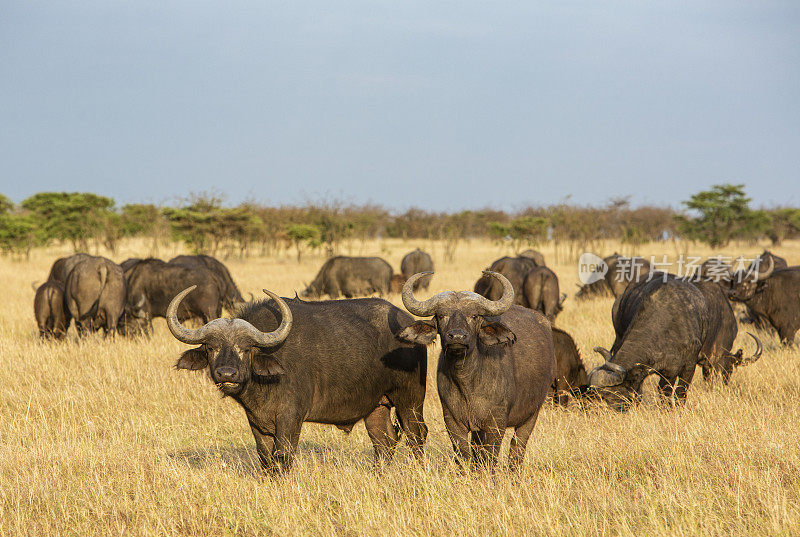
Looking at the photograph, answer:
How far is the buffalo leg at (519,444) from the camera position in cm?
538

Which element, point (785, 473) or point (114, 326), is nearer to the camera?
point (785, 473)

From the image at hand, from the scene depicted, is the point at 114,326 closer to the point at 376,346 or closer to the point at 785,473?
the point at 376,346

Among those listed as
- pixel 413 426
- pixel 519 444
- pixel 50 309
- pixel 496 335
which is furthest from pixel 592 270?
pixel 496 335

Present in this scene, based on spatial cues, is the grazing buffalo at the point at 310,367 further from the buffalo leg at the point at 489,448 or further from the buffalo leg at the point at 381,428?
the buffalo leg at the point at 489,448

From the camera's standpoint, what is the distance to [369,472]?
5.27 metres

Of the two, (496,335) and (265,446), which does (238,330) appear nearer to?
(265,446)

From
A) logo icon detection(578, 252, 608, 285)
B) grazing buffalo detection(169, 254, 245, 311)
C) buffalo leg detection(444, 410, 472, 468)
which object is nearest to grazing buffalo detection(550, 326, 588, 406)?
buffalo leg detection(444, 410, 472, 468)

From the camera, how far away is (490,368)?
4926 mm

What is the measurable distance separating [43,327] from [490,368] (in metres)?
9.34

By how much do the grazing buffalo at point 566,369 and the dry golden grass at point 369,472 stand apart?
0.32 meters

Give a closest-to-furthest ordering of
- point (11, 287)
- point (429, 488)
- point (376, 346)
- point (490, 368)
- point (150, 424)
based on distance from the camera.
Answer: point (429, 488)
point (490, 368)
point (376, 346)
point (150, 424)
point (11, 287)

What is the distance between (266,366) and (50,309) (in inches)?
334

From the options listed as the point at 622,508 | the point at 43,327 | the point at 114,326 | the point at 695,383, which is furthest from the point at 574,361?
the point at 43,327

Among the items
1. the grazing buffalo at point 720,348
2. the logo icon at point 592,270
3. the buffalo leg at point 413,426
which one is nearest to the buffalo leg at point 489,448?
the buffalo leg at point 413,426
